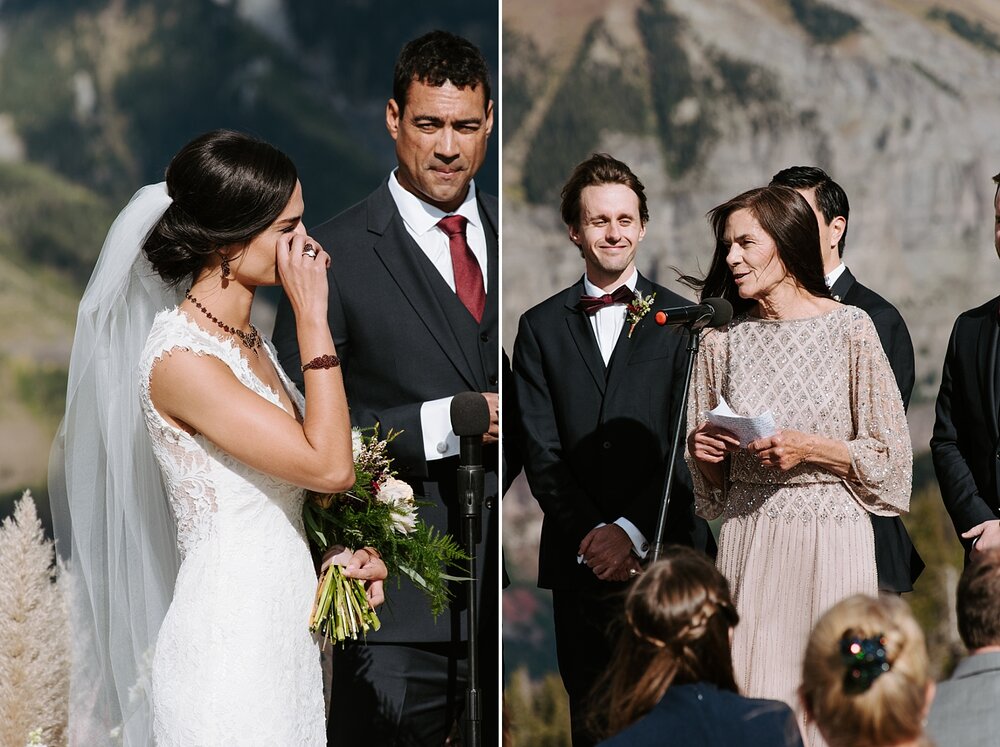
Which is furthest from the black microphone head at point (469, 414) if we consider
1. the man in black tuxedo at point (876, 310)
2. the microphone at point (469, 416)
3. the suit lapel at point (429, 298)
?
the man in black tuxedo at point (876, 310)

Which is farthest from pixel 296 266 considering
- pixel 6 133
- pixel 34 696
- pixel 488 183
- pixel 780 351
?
pixel 6 133

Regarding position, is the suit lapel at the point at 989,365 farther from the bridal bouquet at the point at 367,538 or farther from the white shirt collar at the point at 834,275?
the bridal bouquet at the point at 367,538

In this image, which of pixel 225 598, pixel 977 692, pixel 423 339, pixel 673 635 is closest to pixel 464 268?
pixel 423 339

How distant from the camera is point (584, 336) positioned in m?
4.26

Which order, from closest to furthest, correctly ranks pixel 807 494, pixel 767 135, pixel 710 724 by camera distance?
1. pixel 710 724
2. pixel 807 494
3. pixel 767 135

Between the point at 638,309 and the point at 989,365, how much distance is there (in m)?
1.08

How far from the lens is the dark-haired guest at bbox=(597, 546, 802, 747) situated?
2547 mm

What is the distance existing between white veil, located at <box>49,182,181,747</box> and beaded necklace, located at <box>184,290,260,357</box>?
0.19 meters

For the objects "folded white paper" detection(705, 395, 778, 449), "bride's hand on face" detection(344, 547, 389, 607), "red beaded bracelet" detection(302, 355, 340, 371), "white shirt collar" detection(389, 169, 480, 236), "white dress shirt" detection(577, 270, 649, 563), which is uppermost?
"white shirt collar" detection(389, 169, 480, 236)

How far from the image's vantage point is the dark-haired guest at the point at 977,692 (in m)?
2.62

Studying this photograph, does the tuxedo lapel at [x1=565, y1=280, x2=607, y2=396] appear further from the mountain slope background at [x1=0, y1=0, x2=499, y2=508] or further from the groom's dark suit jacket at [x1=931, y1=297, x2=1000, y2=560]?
the groom's dark suit jacket at [x1=931, y1=297, x2=1000, y2=560]

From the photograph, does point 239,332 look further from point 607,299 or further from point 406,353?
point 607,299

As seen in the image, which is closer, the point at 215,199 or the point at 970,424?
the point at 215,199

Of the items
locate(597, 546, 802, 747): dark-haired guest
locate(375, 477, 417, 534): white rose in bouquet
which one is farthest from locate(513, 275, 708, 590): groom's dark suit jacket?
locate(597, 546, 802, 747): dark-haired guest
